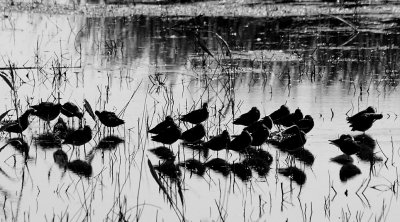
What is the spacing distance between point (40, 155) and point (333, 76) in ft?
16.3

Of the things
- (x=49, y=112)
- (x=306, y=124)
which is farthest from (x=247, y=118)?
(x=49, y=112)

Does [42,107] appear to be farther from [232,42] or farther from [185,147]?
[232,42]

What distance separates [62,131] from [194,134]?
1384mm

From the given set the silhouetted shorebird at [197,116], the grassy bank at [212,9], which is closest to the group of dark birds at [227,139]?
the silhouetted shorebird at [197,116]

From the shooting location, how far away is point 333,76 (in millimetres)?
11586

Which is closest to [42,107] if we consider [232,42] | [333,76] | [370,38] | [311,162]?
[311,162]

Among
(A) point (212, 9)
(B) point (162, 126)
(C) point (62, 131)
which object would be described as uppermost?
(A) point (212, 9)

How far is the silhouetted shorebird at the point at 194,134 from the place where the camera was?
8062mm

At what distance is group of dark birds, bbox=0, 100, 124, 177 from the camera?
760 cm

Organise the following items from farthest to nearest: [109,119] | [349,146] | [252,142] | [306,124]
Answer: [109,119] < [306,124] < [252,142] < [349,146]

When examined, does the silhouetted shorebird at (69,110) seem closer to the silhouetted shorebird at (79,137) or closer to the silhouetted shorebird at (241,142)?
the silhouetted shorebird at (79,137)

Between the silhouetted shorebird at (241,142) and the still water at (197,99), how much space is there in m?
0.11

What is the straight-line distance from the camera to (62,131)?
8.61 metres

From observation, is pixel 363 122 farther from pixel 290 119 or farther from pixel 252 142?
pixel 252 142
